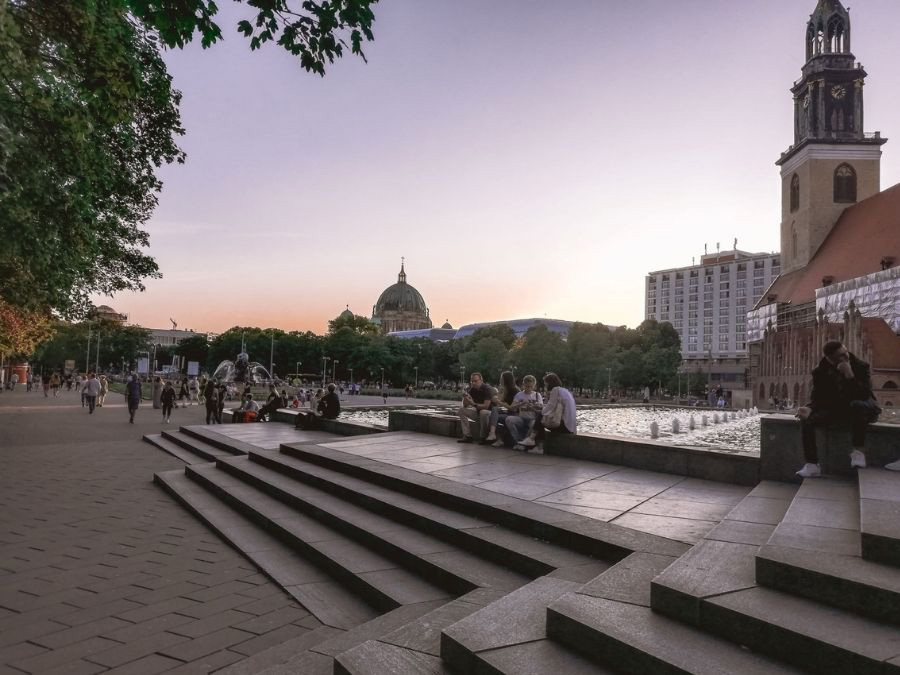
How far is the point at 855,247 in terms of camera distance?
62750mm

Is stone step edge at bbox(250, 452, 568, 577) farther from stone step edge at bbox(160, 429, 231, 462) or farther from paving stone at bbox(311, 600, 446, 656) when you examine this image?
stone step edge at bbox(160, 429, 231, 462)

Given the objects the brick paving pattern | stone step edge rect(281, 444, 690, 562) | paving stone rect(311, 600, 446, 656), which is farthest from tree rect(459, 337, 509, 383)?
paving stone rect(311, 600, 446, 656)

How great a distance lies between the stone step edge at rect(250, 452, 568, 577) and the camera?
5.08 metres

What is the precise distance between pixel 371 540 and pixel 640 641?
3.62m

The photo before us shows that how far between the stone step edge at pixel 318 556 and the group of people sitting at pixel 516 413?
4.64 metres

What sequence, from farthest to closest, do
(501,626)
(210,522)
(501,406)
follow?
1. (501,406)
2. (210,522)
3. (501,626)

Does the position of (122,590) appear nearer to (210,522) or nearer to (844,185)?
(210,522)

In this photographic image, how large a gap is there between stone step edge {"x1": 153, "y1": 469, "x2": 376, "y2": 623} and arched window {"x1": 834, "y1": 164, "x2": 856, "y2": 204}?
7955 cm

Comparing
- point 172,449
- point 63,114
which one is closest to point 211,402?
point 172,449

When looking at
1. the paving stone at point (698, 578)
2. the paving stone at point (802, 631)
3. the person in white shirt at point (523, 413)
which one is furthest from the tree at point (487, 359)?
the paving stone at point (802, 631)

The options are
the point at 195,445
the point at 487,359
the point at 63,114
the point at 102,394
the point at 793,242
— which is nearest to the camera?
the point at 63,114

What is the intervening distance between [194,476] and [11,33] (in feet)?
24.0

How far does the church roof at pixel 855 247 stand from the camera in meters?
59.0

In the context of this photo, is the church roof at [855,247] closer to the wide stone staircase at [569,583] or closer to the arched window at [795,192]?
the arched window at [795,192]
